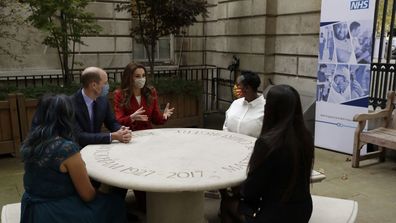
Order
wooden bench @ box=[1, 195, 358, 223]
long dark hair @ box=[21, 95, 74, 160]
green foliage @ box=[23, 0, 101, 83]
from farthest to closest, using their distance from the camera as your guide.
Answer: green foliage @ box=[23, 0, 101, 83], wooden bench @ box=[1, 195, 358, 223], long dark hair @ box=[21, 95, 74, 160]

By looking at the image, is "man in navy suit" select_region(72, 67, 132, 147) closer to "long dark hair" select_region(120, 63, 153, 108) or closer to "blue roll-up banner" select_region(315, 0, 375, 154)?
"long dark hair" select_region(120, 63, 153, 108)

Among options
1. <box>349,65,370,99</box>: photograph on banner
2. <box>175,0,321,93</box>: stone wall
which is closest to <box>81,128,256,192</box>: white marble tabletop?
<box>349,65,370,99</box>: photograph on banner

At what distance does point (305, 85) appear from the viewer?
7801 mm

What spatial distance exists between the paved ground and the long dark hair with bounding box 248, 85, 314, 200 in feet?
5.58

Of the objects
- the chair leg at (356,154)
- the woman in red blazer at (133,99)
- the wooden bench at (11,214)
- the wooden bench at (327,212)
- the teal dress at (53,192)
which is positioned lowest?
the chair leg at (356,154)

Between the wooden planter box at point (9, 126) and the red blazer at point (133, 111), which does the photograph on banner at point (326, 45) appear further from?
the wooden planter box at point (9, 126)

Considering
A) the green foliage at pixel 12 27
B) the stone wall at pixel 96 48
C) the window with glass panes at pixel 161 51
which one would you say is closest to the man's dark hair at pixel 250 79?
the green foliage at pixel 12 27

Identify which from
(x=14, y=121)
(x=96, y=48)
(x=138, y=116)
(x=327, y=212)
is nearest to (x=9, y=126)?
Result: (x=14, y=121)

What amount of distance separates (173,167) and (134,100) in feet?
4.97

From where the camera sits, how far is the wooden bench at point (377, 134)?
5.37 meters

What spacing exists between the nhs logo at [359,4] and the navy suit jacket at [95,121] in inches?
163

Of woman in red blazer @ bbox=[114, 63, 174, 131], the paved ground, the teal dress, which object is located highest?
woman in red blazer @ bbox=[114, 63, 174, 131]

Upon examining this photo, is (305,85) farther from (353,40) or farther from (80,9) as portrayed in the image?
(80,9)

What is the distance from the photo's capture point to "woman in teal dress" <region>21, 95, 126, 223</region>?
8.08 feet
